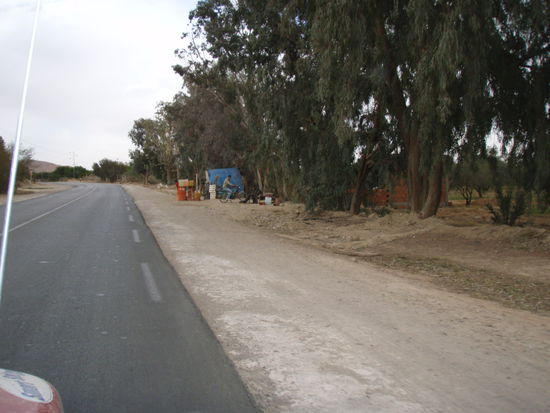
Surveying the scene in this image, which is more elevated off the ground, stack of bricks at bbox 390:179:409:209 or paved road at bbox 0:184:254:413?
stack of bricks at bbox 390:179:409:209

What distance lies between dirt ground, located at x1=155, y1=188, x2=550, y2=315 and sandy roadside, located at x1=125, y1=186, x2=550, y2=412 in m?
1.14

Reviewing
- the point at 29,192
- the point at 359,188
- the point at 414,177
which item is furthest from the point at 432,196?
the point at 29,192

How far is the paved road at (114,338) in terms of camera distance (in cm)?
387

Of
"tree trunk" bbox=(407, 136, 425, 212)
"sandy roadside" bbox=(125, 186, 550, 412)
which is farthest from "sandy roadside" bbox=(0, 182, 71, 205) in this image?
"sandy roadside" bbox=(125, 186, 550, 412)

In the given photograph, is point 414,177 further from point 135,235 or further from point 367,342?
point 367,342

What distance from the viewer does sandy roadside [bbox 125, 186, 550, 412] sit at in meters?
3.92

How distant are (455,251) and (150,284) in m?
8.21

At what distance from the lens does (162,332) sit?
5.48 meters

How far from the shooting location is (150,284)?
7930mm

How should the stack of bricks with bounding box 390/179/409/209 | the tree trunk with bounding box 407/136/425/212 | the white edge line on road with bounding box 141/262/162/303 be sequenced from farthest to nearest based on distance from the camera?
the stack of bricks with bounding box 390/179/409/209, the tree trunk with bounding box 407/136/425/212, the white edge line on road with bounding box 141/262/162/303

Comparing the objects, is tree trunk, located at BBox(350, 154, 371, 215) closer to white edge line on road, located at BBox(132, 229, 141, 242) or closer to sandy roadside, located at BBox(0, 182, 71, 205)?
white edge line on road, located at BBox(132, 229, 141, 242)

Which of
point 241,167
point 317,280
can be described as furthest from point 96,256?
point 241,167

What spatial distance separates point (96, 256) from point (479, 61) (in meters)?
9.95

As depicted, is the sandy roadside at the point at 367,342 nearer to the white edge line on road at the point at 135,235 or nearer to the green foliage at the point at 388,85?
the white edge line on road at the point at 135,235
